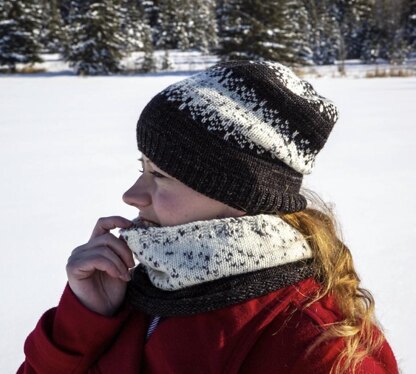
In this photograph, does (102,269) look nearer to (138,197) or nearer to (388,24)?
(138,197)

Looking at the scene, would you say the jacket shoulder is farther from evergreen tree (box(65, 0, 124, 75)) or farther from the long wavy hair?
evergreen tree (box(65, 0, 124, 75))

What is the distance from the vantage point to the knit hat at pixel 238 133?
3.20 ft

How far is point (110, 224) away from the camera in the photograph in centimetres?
116

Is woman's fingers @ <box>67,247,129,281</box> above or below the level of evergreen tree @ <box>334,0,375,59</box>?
above

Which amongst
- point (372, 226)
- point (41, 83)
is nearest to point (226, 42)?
point (41, 83)

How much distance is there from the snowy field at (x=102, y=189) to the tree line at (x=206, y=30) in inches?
581

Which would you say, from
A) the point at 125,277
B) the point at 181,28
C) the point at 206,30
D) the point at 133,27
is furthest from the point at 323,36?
the point at 125,277

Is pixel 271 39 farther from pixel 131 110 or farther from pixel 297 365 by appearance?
pixel 297 365

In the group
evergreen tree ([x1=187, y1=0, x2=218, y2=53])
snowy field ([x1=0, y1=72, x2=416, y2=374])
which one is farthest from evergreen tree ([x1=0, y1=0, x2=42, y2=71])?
evergreen tree ([x1=187, y1=0, x2=218, y2=53])

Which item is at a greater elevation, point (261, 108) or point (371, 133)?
point (261, 108)

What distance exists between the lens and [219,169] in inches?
38.8

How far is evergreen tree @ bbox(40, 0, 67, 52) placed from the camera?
30.0 metres

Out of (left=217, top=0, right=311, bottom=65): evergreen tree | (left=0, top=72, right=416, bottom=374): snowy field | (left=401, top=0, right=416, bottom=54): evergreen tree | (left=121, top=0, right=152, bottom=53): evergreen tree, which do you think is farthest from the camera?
(left=401, top=0, right=416, bottom=54): evergreen tree

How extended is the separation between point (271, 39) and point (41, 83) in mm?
14905
